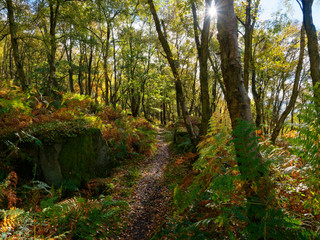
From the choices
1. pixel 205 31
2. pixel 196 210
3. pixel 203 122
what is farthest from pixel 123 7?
pixel 196 210

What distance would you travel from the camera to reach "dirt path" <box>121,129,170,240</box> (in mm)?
3352

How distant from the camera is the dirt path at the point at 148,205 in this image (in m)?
3.35

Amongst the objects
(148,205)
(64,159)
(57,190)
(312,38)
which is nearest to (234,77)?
(148,205)

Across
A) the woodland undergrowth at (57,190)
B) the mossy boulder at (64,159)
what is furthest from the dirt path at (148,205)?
the mossy boulder at (64,159)

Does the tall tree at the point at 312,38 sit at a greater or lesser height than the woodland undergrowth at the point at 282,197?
greater

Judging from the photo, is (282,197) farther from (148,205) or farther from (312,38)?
(312,38)

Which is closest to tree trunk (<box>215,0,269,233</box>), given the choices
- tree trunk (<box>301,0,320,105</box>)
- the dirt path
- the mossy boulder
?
the dirt path

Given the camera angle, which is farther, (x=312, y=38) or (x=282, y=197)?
(x=312, y=38)

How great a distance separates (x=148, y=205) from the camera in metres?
4.32

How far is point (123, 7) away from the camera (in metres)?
13.0

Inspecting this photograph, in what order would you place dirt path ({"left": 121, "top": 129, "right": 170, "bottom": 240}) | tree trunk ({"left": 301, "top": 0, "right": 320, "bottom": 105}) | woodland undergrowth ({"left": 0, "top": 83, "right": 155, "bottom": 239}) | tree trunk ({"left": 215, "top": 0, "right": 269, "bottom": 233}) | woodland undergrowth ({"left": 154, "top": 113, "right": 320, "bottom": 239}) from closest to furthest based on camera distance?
woodland undergrowth ({"left": 154, "top": 113, "right": 320, "bottom": 239}), tree trunk ({"left": 215, "top": 0, "right": 269, "bottom": 233}), woodland undergrowth ({"left": 0, "top": 83, "right": 155, "bottom": 239}), dirt path ({"left": 121, "top": 129, "right": 170, "bottom": 240}), tree trunk ({"left": 301, "top": 0, "right": 320, "bottom": 105})

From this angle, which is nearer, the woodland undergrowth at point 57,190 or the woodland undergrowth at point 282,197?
the woodland undergrowth at point 282,197

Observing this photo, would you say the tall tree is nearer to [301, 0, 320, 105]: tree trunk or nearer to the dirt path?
[301, 0, 320, 105]: tree trunk

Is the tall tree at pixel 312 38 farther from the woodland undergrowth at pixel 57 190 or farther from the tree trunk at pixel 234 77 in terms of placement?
the woodland undergrowth at pixel 57 190
